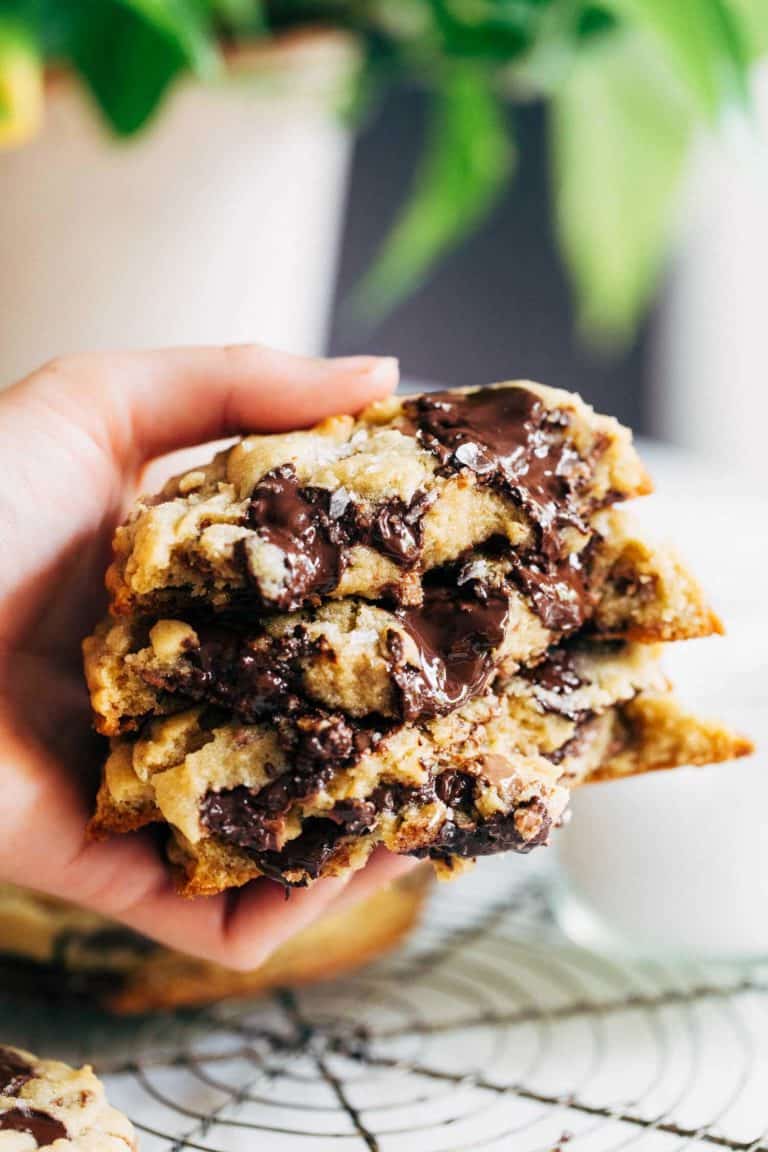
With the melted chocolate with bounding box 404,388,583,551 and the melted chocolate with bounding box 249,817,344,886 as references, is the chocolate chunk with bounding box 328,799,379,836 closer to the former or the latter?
the melted chocolate with bounding box 249,817,344,886

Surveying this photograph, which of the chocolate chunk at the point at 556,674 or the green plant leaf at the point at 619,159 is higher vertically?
the green plant leaf at the point at 619,159

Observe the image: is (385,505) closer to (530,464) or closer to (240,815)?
(530,464)

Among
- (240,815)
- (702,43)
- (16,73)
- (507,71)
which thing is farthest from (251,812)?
(507,71)

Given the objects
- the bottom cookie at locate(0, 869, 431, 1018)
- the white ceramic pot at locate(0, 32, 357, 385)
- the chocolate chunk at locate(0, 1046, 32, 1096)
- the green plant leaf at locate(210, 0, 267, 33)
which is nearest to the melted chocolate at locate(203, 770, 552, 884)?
the chocolate chunk at locate(0, 1046, 32, 1096)

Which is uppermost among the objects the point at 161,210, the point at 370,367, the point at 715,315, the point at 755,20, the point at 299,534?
the point at 715,315

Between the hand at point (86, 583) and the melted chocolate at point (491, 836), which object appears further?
the hand at point (86, 583)

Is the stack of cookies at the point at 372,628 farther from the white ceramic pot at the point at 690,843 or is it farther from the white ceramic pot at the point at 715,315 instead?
the white ceramic pot at the point at 715,315

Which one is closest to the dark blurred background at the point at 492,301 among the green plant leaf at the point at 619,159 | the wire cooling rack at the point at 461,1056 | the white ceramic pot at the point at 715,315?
the white ceramic pot at the point at 715,315
